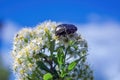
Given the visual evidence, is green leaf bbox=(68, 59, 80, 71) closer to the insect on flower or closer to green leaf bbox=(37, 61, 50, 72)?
green leaf bbox=(37, 61, 50, 72)

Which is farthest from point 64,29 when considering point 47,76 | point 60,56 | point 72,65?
point 47,76

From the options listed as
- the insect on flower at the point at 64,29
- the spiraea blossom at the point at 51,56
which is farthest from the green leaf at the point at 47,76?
the insect on flower at the point at 64,29

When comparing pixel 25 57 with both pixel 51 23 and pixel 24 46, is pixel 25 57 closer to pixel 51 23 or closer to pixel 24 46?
pixel 24 46

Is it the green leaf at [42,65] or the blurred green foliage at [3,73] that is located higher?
the blurred green foliage at [3,73]

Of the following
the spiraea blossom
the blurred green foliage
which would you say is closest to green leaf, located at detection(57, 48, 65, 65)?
the spiraea blossom

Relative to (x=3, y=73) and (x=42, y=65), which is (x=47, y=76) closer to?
(x=42, y=65)

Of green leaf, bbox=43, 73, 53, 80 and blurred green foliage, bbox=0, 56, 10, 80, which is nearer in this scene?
green leaf, bbox=43, 73, 53, 80

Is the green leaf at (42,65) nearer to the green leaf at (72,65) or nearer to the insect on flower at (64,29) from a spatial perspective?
the green leaf at (72,65)

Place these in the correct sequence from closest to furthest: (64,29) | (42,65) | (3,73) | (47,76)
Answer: (47,76)
(42,65)
(64,29)
(3,73)
